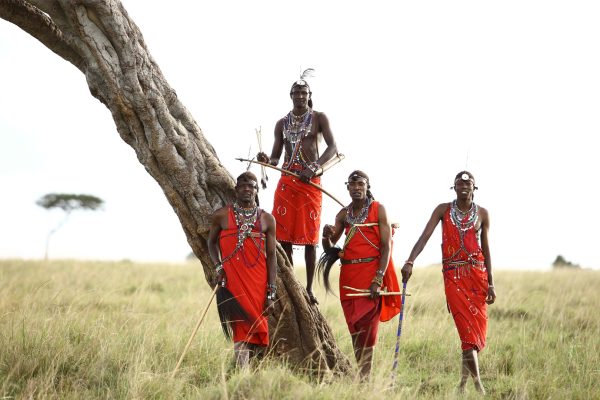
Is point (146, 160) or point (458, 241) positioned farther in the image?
point (458, 241)

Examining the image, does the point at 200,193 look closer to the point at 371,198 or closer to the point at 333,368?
the point at 371,198

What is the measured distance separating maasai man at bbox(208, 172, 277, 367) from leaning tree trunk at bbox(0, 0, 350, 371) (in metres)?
0.27

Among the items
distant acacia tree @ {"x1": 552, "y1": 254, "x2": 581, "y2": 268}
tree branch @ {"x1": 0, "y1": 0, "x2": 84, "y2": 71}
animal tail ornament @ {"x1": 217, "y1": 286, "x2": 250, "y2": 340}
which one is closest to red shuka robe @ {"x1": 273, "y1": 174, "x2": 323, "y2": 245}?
animal tail ornament @ {"x1": 217, "y1": 286, "x2": 250, "y2": 340}

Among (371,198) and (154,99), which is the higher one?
(154,99)

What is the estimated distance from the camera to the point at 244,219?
5727 mm

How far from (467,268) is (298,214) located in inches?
67.8

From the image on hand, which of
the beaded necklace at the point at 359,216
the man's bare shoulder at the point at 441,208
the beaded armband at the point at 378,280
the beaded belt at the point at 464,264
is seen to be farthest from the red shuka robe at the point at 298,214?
the beaded belt at the point at 464,264

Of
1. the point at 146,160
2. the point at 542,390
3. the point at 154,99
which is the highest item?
the point at 154,99

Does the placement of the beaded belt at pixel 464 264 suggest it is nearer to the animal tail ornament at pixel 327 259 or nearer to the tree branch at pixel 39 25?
the animal tail ornament at pixel 327 259

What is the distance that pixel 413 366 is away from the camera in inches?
296

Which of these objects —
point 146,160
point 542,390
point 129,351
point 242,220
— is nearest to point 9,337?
point 129,351

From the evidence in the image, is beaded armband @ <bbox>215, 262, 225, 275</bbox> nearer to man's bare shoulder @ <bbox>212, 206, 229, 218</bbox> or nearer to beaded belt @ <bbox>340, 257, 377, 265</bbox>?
man's bare shoulder @ <bbox>212, 206, 229, 218</bbox>

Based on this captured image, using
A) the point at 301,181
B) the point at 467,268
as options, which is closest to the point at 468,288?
the point at 467,268

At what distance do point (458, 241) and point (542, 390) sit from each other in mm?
1704
